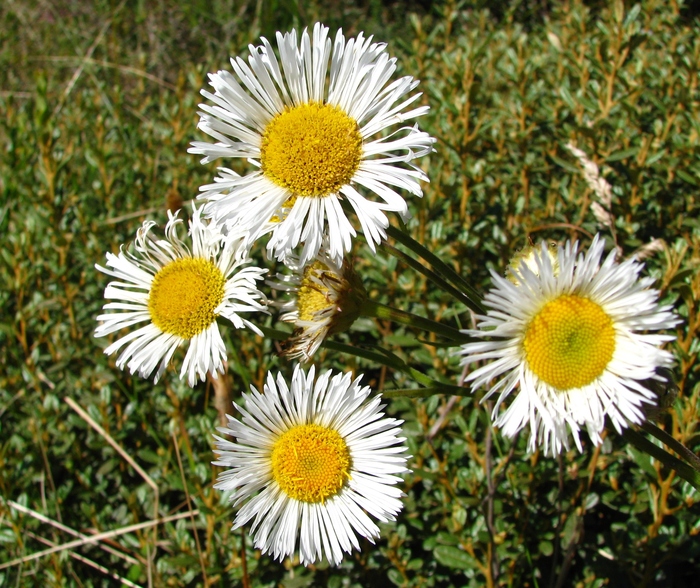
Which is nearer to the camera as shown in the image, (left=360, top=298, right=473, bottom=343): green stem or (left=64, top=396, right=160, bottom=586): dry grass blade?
(left=360, top=298, right=473, bottom=343): green stem

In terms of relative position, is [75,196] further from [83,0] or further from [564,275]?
[83,0]

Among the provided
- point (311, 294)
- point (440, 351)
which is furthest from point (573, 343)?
point (440, 351)

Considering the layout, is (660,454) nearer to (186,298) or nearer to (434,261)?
(434,261)

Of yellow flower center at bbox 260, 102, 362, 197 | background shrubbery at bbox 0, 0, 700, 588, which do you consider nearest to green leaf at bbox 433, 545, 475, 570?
background shrubbery at bbox 0, 0, 700, 588

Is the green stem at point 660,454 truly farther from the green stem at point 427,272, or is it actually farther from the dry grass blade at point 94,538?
the dry grass blade at point 94,538

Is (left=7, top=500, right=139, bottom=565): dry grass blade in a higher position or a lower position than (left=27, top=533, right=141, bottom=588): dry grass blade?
higher

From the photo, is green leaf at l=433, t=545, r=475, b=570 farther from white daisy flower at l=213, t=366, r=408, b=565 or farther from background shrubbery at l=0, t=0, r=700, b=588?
white daisy flower at l=213, t=366, r=408, b=565

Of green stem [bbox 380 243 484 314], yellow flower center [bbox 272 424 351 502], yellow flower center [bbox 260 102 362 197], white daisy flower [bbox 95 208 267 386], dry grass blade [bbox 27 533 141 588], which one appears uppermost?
yellow flower center [bbox 260 102 362 197]

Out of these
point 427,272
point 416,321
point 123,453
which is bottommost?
point 123,453
